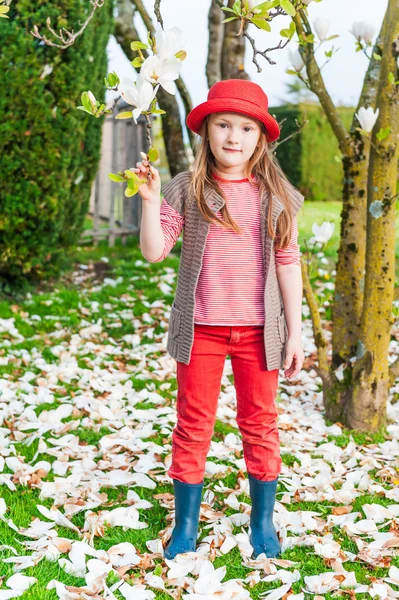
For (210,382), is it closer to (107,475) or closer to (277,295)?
(277,295)

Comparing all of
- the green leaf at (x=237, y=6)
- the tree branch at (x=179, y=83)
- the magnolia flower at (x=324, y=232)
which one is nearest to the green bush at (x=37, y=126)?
the tree branch at (x=179, y=83)

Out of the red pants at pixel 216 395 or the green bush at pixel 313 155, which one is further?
the green bush at pixel 313 155

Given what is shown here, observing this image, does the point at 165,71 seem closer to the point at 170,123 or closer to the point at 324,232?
the point at 324,232

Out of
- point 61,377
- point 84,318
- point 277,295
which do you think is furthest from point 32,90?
point 277,295

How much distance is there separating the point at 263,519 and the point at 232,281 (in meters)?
0.83

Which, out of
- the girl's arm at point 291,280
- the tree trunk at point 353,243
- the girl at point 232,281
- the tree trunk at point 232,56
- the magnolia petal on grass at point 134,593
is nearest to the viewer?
the magnolia petal on grass at point 134,593

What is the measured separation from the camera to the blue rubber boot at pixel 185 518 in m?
2.41

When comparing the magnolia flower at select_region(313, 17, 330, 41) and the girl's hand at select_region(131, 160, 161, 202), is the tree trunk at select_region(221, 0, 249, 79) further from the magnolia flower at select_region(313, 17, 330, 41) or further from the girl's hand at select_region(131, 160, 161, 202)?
the girl's hand at select_region(131, 160, 161, 202)

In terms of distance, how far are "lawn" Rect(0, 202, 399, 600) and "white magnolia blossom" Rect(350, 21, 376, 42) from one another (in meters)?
1.93

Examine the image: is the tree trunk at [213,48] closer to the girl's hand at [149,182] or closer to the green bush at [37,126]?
the green bush at [37,126]

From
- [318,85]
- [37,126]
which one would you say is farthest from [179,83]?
[318,85]

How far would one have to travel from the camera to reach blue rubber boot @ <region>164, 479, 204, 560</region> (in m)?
2.41

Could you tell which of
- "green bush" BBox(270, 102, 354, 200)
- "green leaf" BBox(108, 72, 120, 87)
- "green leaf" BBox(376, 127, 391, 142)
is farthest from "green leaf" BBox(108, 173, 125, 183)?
"green bush" BBox(270, 102, 354, 200)

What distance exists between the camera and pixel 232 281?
2297 mm
